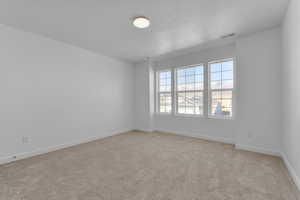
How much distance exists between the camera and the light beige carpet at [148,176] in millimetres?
1577

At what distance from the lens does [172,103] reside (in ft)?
15.2

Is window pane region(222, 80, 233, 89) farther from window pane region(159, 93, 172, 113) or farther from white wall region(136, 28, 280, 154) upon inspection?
window pane region(159, 93, 172, 113)

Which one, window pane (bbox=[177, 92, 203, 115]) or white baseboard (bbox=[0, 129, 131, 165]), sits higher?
window pane (bbox=[177, 92, 203, 115])

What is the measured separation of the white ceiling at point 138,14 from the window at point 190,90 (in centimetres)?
113

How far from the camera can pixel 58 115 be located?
10.4 ft

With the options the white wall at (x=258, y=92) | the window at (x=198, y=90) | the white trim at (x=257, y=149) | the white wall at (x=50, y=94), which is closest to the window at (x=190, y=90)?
the window at (x=198, y=90)

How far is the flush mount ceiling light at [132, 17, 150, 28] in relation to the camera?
2.28 m

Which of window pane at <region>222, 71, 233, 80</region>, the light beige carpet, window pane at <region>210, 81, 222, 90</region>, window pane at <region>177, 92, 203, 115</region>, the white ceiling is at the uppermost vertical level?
the white ceiling

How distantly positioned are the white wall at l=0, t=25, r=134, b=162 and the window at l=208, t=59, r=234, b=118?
323 centimetres

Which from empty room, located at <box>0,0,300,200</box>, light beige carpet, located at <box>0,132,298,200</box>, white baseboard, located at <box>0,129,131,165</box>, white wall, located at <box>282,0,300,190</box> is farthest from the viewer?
white baseboard, located at <box>0,129,131,165</box>

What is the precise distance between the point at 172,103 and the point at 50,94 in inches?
141

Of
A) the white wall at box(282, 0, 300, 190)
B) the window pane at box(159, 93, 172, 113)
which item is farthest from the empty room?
the window pane at box(159, 93, 172, 113)

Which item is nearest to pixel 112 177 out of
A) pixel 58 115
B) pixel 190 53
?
pixel 58 115

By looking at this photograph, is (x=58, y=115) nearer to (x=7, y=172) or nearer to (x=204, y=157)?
(x=7, y=172)
